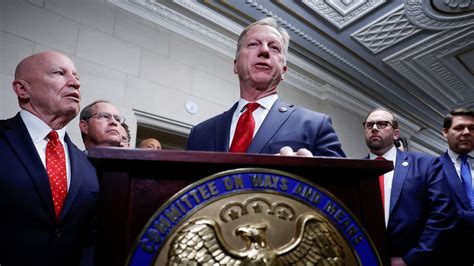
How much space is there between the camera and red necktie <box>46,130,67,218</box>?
116 centimetres

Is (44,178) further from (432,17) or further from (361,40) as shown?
(432,17)

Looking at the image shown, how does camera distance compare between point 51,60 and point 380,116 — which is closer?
point 51,60

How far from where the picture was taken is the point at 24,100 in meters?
1.39

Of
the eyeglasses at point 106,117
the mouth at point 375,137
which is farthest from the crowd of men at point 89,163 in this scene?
the eyeglasses at point 106,117

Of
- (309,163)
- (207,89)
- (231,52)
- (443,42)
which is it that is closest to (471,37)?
(443,42)

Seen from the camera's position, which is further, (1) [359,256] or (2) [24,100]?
(2) [24,100]

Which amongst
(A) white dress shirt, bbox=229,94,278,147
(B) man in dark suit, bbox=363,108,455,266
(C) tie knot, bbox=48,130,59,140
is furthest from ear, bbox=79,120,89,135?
(B) man in dark suit, bbox=363,108,455,266

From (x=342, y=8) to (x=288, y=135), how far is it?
10.8 ft

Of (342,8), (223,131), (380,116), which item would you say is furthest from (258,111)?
(342,8)

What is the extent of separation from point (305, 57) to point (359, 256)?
4.33 metres

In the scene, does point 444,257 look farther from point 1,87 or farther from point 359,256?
point 1,87

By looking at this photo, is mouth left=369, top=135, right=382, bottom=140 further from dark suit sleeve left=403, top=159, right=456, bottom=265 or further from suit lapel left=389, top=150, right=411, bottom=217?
dark suit sleeve left=403, top=159, right=456, bottom=265

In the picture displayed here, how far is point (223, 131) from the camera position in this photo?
121cm

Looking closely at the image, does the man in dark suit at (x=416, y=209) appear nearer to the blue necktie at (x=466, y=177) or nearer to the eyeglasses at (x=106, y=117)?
the blue necktie at (x=466, y=177)
